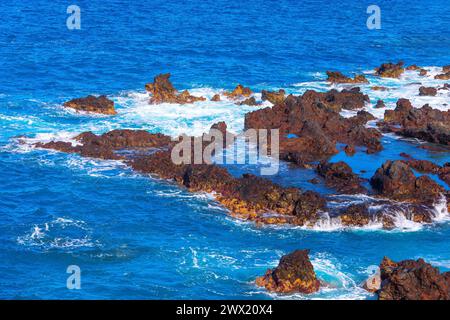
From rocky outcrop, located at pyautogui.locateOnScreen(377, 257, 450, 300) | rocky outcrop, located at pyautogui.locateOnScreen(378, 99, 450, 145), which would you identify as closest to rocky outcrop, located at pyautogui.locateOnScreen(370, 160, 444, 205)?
rocky outcrop, located at pyautogui.locateOnScreen(378, 99, 450, 145)

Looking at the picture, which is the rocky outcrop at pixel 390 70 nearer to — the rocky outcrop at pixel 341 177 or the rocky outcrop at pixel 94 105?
the rocky outcrop at pixel 94 105

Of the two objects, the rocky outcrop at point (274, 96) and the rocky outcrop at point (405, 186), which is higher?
the rocky outcrop at point (274, 96)

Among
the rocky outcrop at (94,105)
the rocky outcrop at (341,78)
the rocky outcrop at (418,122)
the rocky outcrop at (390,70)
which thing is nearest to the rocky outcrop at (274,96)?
the rocky outcrop at (341,78)

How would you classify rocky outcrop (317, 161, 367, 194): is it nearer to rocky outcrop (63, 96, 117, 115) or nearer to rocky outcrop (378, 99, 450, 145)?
rocky outcrop (378, 99, 450, 145)

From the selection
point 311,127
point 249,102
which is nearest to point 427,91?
point 249,102

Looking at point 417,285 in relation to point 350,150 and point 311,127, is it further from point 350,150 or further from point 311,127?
point 311,127

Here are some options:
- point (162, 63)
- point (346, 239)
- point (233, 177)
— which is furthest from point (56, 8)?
point (346, 239)
